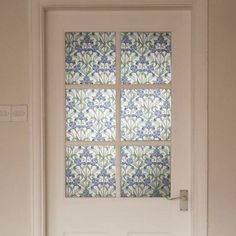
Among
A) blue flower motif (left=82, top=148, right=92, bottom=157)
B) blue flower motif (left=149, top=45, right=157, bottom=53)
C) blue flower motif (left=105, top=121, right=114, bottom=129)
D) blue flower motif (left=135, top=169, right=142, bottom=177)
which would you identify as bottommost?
blue flower motif (left=135, top=169, right=142, bottom=177)

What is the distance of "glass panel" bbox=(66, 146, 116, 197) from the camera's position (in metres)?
2.23

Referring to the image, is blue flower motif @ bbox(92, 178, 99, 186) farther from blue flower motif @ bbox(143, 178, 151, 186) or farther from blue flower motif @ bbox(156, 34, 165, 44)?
blue flower motif @ bbox(156, 34, 165, 44)

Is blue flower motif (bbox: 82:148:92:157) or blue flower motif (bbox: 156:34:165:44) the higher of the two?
blue flower motif (bbox: 156:34:165:44)

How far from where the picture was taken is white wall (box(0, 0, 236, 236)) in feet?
6.91
